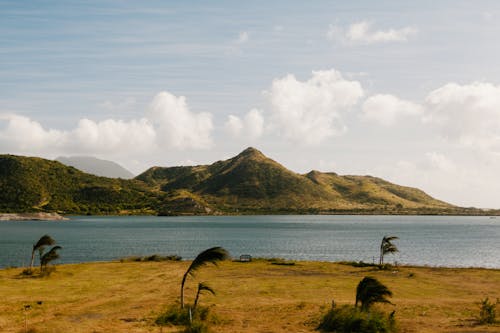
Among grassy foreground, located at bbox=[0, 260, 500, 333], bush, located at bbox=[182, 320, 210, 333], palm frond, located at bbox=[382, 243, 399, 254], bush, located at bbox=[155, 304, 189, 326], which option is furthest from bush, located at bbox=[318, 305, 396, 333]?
palm frond, located at bbox=[382, 243, 399, 254]

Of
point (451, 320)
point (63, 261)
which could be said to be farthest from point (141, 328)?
point (63, 261)

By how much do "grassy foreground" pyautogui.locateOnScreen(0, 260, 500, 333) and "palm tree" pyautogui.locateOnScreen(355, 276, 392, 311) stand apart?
2017 mm

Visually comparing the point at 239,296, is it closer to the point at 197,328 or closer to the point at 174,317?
the point at 174,317

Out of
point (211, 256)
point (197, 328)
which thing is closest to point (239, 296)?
point (211, 256)

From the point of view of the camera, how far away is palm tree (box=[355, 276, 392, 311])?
1081 inches

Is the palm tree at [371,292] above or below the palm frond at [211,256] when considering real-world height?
below

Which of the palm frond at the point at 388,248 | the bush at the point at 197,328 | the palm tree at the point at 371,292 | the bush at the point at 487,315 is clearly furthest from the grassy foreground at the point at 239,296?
the palm frond at the point at 388,248

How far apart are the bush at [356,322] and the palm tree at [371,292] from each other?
59cm

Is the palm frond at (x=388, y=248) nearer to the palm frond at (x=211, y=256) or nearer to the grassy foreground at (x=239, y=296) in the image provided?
the grassy foreground at (x=239, y=296)

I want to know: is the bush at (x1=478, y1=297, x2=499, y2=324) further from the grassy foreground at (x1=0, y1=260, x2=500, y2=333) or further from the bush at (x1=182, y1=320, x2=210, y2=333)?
the bush at (x1=182, y1=320, x2=210, y2=333)

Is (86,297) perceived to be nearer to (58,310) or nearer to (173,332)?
(58,310)

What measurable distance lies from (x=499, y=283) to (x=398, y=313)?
21224mm

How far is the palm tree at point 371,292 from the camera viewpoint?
90.1ft

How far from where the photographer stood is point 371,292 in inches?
1085
